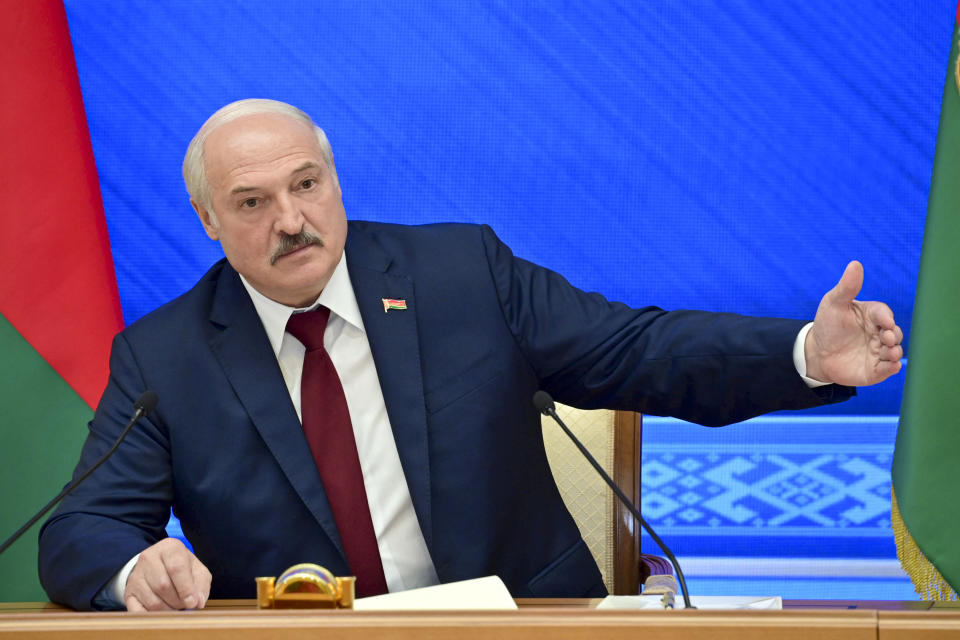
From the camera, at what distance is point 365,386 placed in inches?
85.7

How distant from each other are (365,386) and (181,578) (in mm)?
656

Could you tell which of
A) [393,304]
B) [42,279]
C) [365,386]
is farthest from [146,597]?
[42,279]

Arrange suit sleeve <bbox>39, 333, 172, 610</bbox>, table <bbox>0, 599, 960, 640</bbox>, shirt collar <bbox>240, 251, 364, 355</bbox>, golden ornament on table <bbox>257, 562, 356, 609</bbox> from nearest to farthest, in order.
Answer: table <bbox>0, 599, 960, 640</bbox> → golden ornament on table <bbox>257, 562, 356, 609</bbox> → suit sleeve <bbox>39, 333, 172, 610</bbox> → shirt collar <bbox>240, 251, 364, 355</bbox>

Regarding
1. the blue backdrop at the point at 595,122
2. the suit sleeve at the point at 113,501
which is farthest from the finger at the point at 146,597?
the blue backdrop at the point at 595,122

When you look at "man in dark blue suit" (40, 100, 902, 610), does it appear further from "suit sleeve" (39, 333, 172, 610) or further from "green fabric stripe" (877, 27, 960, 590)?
"green fabric stripe" (877, 27, 960, 590)

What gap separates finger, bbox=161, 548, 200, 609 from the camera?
1596 millimetres

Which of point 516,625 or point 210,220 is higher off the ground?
point 210,220

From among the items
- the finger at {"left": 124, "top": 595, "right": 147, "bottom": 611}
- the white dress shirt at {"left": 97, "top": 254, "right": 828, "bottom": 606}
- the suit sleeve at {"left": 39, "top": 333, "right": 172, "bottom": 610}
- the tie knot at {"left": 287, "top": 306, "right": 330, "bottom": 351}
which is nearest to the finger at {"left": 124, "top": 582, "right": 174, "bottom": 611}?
the finger at {"left": 124, "top": 595, "right": 147, "bottom": 611}

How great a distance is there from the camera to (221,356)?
216cm

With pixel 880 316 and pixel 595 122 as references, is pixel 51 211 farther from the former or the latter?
pixel 880 316

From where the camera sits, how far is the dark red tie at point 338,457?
209cm

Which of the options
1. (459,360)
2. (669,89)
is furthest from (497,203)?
(459,360)

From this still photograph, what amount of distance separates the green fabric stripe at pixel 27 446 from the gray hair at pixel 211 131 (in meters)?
0.96

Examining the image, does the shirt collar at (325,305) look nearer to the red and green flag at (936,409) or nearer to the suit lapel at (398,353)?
the suit lapel at (398,353)
